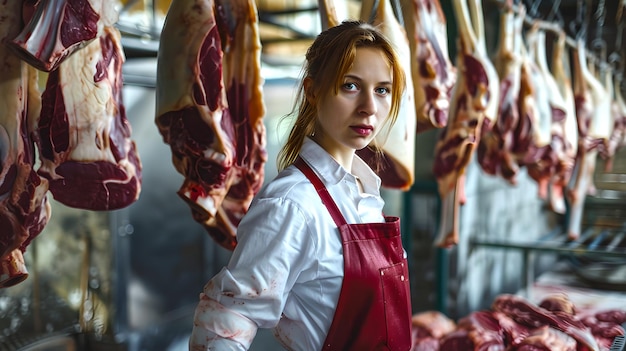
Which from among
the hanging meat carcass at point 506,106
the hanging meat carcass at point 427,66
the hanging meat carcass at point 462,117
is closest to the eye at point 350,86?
the hanging meat carcass at point 427,66

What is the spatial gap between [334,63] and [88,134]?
1.78 ft

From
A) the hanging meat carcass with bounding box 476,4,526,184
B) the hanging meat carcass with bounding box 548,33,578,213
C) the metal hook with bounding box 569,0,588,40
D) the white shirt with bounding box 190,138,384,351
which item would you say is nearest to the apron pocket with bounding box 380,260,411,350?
the white shirt with bounding box 190,138,384,351

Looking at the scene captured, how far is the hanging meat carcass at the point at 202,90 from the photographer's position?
1.38m

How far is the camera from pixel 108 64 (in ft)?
4.34

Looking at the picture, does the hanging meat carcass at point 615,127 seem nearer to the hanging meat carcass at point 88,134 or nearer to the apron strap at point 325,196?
the apron strap at point 325,196

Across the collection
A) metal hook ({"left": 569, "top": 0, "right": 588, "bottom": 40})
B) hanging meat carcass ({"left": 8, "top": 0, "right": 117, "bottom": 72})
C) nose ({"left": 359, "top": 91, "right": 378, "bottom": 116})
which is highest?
metal hook ({"left": 569, "top": 0, "right": 588, "bottom": 40})

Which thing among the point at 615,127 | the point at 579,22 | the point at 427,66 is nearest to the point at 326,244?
the point at 427,66

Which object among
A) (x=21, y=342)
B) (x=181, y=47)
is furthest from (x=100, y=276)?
(x=181, y=47)

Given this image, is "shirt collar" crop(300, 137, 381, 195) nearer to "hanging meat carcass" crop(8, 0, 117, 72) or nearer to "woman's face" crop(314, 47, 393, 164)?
"woman's face" crop(314, 47, 393, 164)

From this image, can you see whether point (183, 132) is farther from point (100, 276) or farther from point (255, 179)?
point (100, 276)

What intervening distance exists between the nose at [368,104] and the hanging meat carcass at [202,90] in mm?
415

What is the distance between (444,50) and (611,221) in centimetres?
344

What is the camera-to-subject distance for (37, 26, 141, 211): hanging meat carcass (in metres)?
1.26

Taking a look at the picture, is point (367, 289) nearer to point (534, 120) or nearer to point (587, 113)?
point (534, 120)
